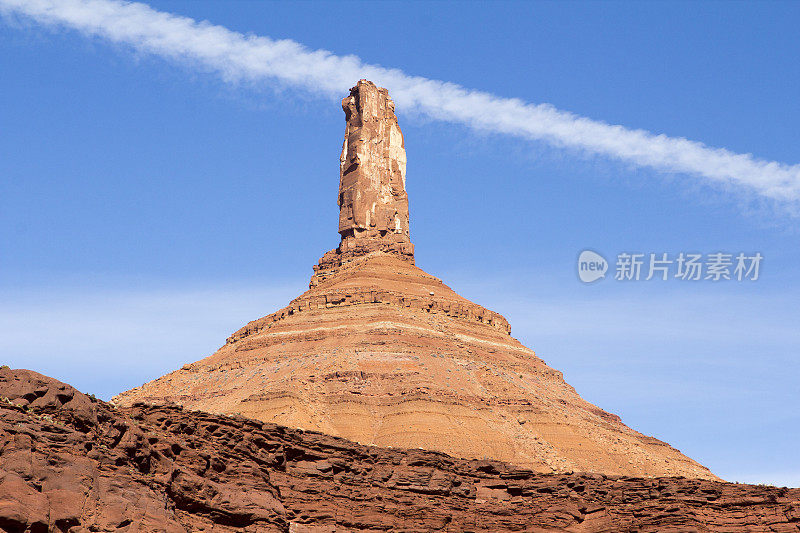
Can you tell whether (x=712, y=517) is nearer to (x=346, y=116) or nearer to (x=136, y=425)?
(x=136, y=425)

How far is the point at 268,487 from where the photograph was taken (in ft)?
147

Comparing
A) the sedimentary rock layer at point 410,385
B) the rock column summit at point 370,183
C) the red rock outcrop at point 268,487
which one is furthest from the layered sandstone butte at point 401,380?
the red rock outcrop at point 268,487

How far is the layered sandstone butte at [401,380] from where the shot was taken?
86875 millimetres

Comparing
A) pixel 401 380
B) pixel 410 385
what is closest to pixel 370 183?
pixel 401 380

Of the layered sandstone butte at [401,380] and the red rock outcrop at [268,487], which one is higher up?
the layered sandstone butte at [401,380]

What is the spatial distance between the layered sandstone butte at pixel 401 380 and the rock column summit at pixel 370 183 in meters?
0.46

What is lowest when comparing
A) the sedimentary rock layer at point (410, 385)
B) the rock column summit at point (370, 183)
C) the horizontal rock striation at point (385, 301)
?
the sedimentary rock layer at point (410, 385)

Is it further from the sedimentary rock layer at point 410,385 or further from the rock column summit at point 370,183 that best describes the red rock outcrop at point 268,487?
the rock column summit at point 370,183

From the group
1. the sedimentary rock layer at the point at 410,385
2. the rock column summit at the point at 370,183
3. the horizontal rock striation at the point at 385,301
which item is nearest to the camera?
the sedimentary rock layer at the point at 410,385

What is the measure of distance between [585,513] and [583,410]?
51226 millimetres

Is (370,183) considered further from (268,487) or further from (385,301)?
(268,487)

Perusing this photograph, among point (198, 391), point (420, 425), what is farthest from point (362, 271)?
point (420, 425)

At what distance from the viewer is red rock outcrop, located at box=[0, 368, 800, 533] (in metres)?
34.8

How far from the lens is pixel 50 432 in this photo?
37.1 metres
